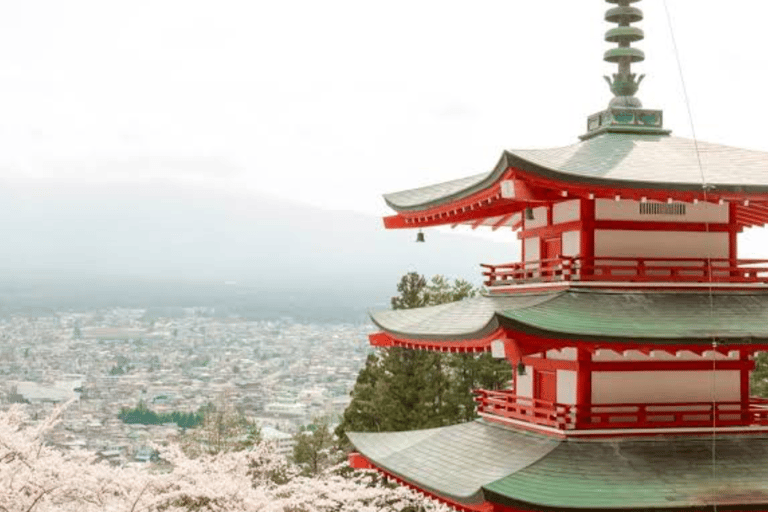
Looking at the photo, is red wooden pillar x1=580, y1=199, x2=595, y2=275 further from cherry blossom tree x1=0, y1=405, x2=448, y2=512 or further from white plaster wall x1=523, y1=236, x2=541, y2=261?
cherry blossom tree x1=0, y1=405, x2=448, y2=512

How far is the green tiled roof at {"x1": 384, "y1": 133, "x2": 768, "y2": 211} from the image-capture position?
1514 cm

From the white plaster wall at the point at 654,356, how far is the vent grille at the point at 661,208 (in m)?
2.07

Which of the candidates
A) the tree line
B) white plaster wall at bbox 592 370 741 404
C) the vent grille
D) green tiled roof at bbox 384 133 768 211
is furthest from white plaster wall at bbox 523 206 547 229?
the tree line

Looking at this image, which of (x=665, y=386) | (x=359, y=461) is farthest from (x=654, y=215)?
(x=359, y=461)

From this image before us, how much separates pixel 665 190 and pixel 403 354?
86.5 feet

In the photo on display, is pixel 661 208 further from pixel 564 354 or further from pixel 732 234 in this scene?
pixel 564 354

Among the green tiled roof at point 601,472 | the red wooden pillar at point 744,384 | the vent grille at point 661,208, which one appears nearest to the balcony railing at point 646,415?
the red wooden pillar at point 744,384

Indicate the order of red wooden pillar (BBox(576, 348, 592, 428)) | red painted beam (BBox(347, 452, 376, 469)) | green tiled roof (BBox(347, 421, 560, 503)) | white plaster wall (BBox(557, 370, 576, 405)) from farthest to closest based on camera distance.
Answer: red painted beam (BBox(347, 452, 376, 469)) < white plaster wall (BBox(557, 370, 576, 405)) < red wooden pillar (BBox(576, 348, 592, 428)) < green tiled roof (BBox(347, 421, 560, 503))

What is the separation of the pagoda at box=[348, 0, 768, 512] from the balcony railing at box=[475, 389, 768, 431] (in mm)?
28

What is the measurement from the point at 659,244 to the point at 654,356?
167 centimetres

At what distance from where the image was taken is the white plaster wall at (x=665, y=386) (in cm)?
1584

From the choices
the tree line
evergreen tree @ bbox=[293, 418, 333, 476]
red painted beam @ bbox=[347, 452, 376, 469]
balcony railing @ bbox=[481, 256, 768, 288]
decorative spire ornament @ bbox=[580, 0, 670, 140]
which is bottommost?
the tree line

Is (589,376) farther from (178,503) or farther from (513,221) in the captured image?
(178,503)

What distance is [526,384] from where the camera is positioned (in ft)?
58.2
